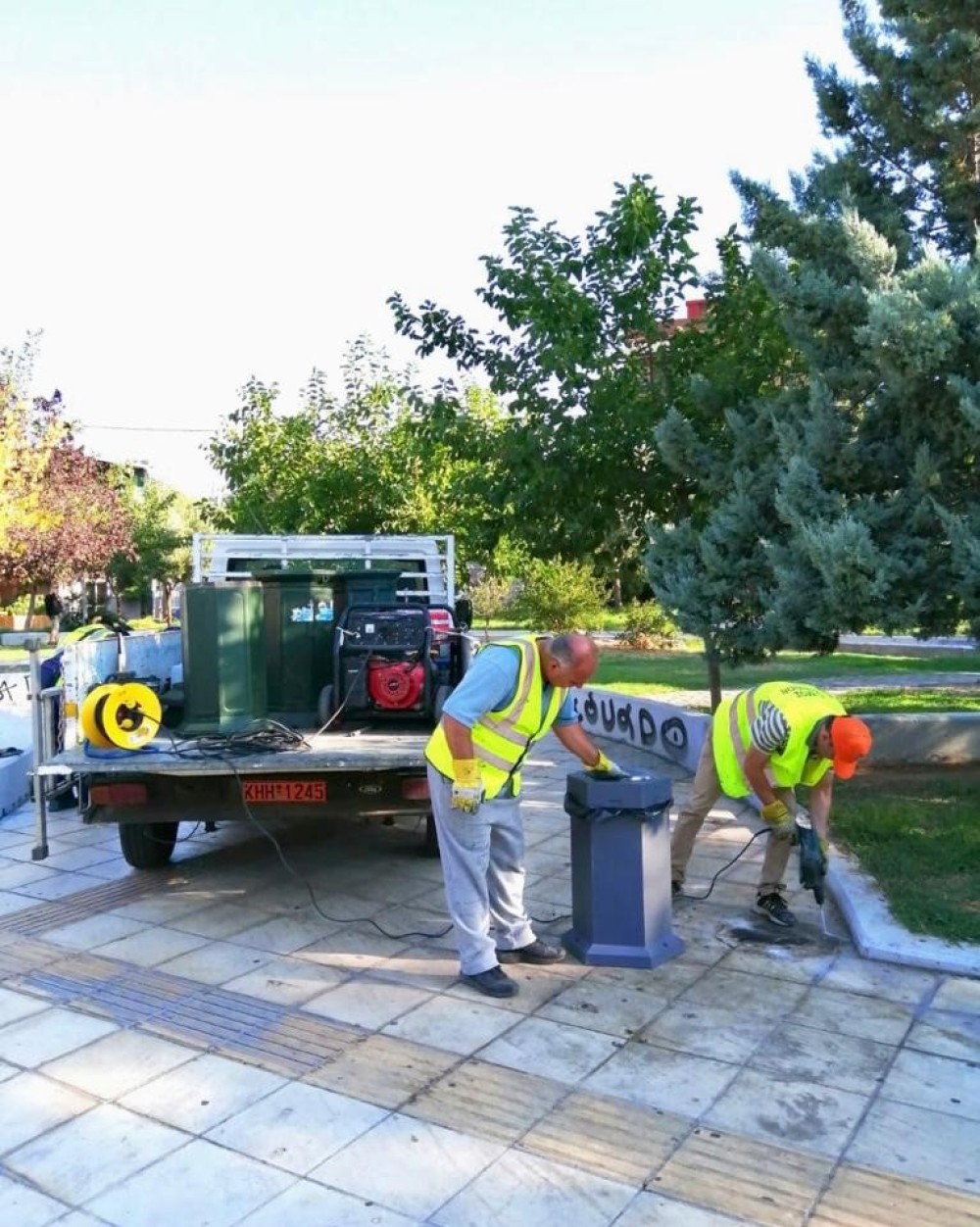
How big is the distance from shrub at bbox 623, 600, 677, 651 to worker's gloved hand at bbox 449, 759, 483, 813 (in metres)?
17.2

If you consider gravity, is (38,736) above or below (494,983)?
above

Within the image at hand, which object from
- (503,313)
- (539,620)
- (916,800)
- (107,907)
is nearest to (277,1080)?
(107,907)

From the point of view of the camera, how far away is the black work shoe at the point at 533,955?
4711 millimetres

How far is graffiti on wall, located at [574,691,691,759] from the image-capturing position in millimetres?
9617

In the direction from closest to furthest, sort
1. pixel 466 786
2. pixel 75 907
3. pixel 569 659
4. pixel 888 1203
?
1. pixel 888 1203
2. pixel 466 786
3. pixel 569 659
4. pixel 75 907

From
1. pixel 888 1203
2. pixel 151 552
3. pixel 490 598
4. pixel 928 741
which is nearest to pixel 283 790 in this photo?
pixel 888 1203

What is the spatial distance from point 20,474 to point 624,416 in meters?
16.0

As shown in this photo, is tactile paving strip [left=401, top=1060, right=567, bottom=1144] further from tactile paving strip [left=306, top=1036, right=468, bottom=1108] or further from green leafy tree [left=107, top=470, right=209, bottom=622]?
green leafy tree [left=107, top=470, right=209, bottom=622]

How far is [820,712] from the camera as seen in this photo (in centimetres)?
484

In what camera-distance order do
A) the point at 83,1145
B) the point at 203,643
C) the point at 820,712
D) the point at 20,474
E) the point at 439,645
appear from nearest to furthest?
1. the point at 83,1145
2. the point at 820,712
3. the point at 203,643
4. the point at 439,645
5. the point at 20,474

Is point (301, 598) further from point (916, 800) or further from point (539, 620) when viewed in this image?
point (539, 620)

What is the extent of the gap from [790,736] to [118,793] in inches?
130

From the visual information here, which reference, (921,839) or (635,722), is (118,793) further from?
(635,722)

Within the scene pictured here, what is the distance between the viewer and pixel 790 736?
→ 4.79 meters
